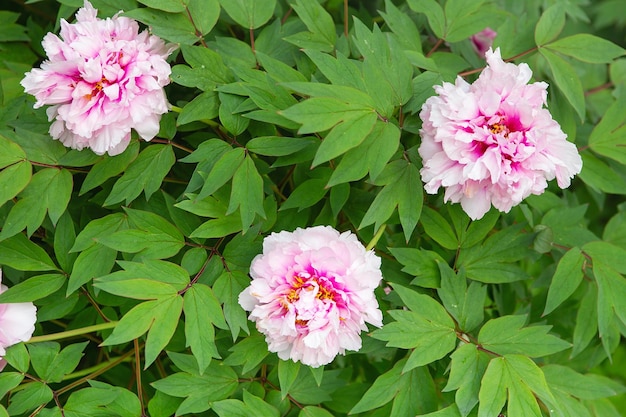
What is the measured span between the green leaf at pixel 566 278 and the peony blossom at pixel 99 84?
0.79 meters

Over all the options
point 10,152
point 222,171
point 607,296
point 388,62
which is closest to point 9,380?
point 10,152

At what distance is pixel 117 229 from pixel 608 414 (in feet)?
3.58

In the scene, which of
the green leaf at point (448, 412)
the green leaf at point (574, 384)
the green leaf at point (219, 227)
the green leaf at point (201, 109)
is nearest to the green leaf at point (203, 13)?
the green leaf at point (201, 109)

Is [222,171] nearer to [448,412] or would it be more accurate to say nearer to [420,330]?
[420,330]

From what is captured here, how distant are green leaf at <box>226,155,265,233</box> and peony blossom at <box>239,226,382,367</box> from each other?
8cm

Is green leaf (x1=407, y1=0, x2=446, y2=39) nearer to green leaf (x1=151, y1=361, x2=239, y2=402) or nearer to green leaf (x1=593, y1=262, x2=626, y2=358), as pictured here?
green leaf (x1=593, y1=262, x2=626, y2=358)

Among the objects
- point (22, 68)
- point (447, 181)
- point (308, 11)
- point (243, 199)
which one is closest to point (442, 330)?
point (447, 181)

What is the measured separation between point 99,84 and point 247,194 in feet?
0.98

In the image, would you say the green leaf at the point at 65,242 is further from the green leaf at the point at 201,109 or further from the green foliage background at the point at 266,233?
the green leaf at the point at 201,109

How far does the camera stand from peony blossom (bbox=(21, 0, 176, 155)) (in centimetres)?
115

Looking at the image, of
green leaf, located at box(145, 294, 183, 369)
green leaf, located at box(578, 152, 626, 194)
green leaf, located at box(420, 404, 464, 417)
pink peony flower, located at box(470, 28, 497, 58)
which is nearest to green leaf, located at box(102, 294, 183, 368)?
green leaf, located at box(145, 294, 183, 369)

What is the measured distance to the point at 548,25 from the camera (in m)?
1.42

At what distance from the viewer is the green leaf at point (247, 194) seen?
1193 millimetres

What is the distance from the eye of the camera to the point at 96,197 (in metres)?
1.33
